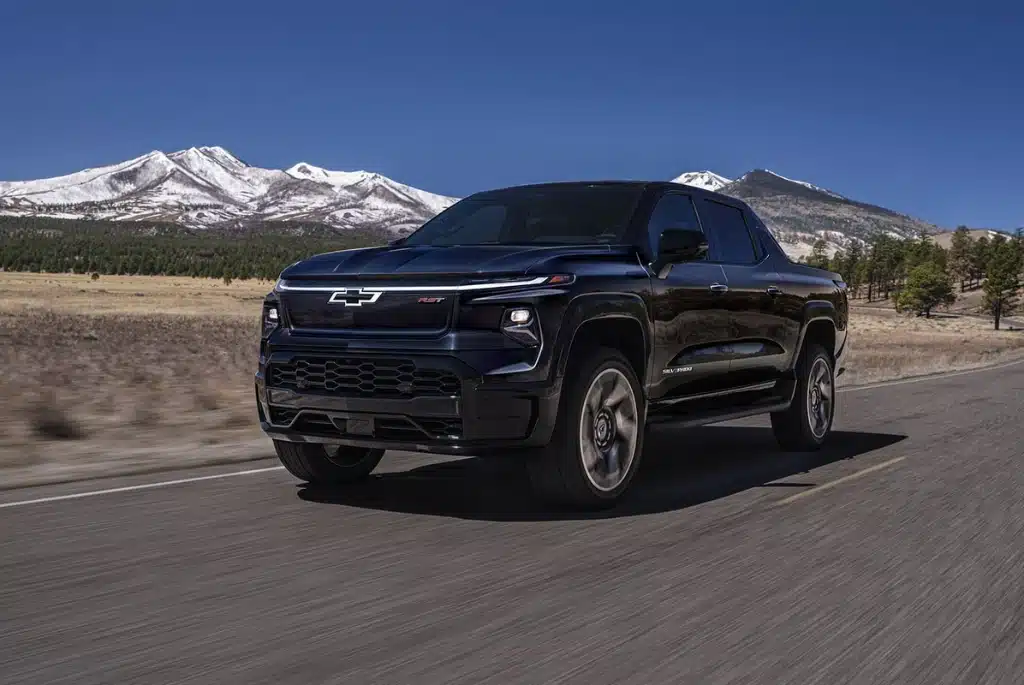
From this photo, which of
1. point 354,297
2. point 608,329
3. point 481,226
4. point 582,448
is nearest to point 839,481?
point 608,329

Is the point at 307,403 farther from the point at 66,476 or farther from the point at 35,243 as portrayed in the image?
the point at 35,243

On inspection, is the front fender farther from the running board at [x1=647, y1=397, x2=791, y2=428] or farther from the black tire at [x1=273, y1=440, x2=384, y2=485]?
the black tire at [x1=273, y1=440, x2=384, y2=485]

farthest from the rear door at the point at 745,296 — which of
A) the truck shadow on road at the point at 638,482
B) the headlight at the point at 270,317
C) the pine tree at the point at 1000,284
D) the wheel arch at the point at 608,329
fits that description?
the pine tree at the point at 1000,284

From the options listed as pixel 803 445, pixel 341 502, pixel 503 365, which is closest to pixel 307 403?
pixel 341 502

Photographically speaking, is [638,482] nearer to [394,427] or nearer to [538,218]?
[538,218]

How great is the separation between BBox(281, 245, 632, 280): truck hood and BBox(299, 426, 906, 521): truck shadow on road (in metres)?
1.31

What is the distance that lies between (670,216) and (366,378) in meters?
2.64

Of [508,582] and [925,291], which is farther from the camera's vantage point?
[925,291]

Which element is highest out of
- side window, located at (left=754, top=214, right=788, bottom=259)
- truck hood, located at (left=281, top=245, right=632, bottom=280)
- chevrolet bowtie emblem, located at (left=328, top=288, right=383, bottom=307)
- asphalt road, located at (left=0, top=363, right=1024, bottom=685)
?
side window, located at (left=754, top=214, right=788, bottom=259)

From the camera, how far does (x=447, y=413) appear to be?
18.3 ft

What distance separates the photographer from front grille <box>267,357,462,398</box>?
18.5ft

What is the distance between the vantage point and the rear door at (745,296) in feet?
25.5

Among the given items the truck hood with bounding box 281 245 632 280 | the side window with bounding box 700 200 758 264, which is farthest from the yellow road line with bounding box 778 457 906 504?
the truck hood with bounding box 281 245 632 280

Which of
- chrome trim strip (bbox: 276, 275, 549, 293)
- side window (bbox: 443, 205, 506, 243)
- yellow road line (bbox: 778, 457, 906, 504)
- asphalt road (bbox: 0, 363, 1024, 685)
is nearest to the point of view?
asphalt road (bbox: 0, 363, 1024, 685)
